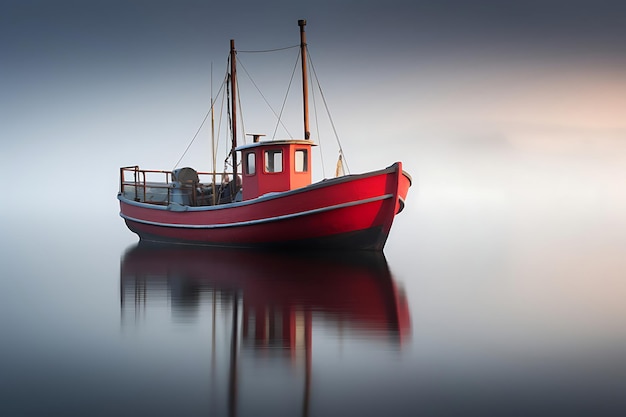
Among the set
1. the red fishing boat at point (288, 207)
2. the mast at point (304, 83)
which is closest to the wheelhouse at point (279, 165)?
the red fishing boat at point (288, 207)

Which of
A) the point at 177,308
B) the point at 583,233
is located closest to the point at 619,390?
the point at 177,308

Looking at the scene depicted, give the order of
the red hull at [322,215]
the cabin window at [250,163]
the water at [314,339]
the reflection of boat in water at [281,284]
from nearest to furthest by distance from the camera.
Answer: the water at [314,339] → the reflection of boat in water at [281,284] → the red hull at [322,215] → the cabin window at [250,163]

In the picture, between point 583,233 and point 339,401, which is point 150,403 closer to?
point 339,401

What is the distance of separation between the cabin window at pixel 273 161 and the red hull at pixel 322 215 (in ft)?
4.01

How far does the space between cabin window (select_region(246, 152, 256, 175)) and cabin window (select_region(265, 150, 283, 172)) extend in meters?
0.38

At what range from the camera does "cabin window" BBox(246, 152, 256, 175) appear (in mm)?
14500

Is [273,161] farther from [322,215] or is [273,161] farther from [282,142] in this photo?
[322,215]

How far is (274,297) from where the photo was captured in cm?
839

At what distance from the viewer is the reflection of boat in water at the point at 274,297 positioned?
575cm

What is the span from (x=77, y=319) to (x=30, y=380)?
257cm

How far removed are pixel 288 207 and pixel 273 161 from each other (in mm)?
1820

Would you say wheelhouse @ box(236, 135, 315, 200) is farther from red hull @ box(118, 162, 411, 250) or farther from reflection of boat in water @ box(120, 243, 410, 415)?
reflection of boat in water @ box(120, 243, 410, 415)

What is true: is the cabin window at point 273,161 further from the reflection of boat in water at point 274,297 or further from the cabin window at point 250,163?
the reflection of boat in water at point 274,297

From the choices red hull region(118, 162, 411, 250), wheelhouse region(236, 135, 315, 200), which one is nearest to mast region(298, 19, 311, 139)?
wheelhouse region(236, 135, 315, 200)
